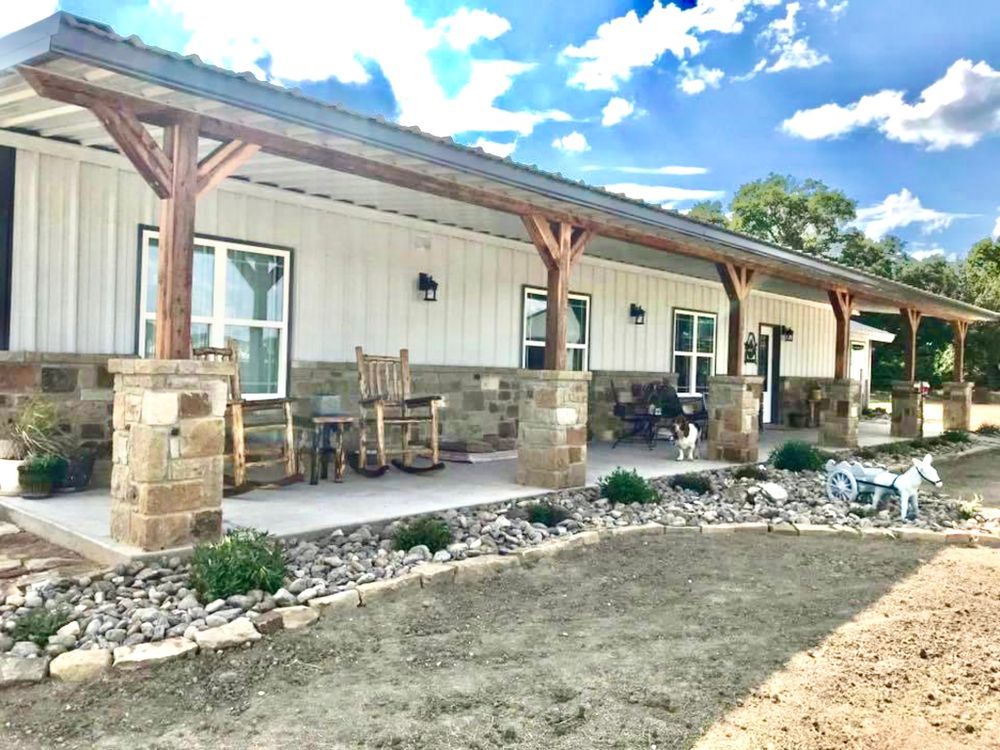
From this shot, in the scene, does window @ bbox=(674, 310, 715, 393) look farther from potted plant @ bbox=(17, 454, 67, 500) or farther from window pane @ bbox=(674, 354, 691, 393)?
potted plant @ bbox=(17, 454, 67, 500)

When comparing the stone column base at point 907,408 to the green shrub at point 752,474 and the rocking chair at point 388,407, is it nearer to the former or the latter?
the green shrub at point 752,474

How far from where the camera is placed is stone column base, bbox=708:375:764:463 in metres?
8.43

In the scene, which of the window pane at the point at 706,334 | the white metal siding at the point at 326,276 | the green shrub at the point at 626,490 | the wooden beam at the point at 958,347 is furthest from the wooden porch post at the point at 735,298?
the wooden beam at the point at 958,347

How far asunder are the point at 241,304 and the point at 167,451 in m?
2.81

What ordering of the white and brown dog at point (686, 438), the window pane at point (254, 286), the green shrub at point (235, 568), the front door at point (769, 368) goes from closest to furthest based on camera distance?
the green shrub at point (235, 568)
the window pane at point (254, 286)
the white and brown dog at point (686, 438)
the front door at point (769, 368)

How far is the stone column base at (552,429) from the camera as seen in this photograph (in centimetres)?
632

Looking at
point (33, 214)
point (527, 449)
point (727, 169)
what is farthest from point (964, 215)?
point (33, 214)

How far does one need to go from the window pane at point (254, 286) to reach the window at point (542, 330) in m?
3.28

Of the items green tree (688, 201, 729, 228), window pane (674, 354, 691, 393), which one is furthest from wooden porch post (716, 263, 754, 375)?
green tree (688, 201, 729, 228)

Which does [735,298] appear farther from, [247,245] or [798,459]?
[247,245]

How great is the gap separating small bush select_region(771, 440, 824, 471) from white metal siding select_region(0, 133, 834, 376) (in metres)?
2.75

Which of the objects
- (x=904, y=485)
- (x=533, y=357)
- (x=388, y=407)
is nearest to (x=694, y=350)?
(x=533, y=357)

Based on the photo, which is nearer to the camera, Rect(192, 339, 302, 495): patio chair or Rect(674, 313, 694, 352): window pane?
Rect(192, 339, 302, 495): patio chair

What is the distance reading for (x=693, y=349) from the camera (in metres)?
12.0
